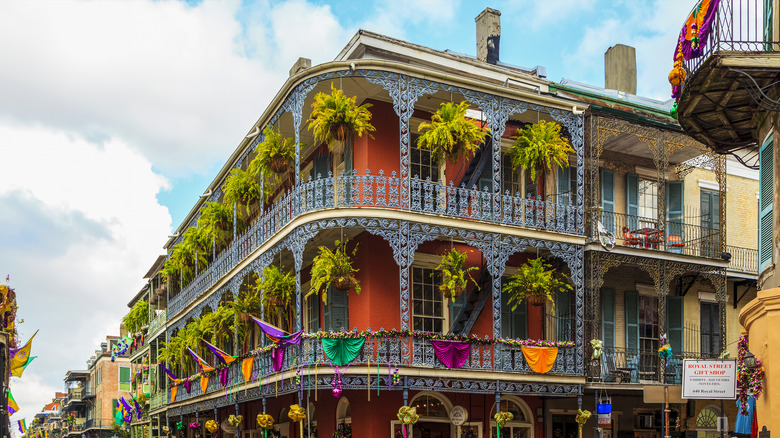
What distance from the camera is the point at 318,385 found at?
18.0 meters

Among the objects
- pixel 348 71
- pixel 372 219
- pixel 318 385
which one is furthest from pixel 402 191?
pixel 318 385

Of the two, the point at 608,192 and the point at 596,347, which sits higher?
the point at 608,192

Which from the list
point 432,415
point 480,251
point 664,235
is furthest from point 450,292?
point 664,235

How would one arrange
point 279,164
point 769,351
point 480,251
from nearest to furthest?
1. point 769,351
2. point 480,251
3. point 279,164

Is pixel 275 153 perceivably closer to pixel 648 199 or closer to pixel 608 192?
pixel 608 192

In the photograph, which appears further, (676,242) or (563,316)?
(676,242)

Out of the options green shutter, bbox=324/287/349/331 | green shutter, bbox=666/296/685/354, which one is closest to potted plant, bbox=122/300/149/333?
green shutter, bbox=324/287/349/331

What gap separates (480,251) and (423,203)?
176 cm

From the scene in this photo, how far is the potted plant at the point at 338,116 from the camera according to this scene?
18703 millimetres

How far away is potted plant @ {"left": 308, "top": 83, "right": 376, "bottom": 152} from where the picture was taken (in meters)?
18.7

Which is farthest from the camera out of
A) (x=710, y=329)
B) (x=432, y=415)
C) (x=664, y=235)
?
(x=710, y=329)

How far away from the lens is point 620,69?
88.3 feet

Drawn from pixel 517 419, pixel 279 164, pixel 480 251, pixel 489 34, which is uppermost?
pixel 489 34

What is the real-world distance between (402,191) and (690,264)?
823cm
